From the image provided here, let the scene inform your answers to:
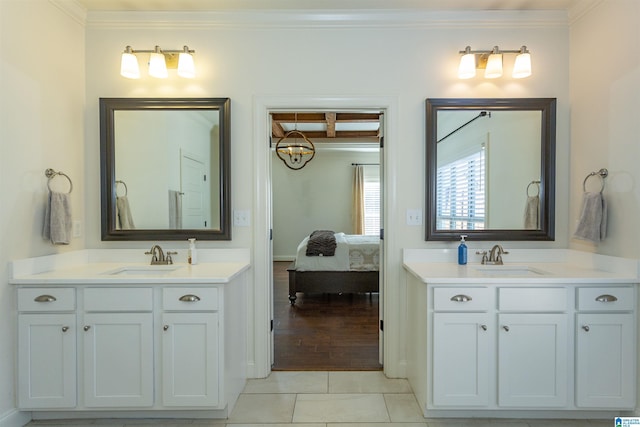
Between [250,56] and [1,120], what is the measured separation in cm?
157

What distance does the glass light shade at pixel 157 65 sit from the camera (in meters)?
2.43

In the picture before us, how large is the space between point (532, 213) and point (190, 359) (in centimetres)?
255

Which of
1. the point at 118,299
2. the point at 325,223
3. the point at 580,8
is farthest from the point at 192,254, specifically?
the point at 325,223

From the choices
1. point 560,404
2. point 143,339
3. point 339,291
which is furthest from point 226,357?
point 339,291

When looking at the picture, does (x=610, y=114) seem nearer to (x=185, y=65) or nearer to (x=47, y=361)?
(x=185, y=65)

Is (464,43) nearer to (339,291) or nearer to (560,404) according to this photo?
(560,404)

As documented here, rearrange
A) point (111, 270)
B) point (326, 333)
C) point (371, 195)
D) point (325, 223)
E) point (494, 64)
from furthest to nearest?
point (325, 223), point (371, 195), point (326, 333), point (494, 64), point (111, 270)

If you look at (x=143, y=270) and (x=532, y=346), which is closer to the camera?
(x=532, y=346)

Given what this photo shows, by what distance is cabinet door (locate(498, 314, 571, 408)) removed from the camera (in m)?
2.03

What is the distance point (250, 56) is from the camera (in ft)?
8.54

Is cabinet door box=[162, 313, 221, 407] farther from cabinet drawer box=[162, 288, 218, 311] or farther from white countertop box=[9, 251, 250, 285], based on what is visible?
white countertop box=[9, 251, 250, 285]

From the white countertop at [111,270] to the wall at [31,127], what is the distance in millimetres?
76

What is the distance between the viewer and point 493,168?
262 centimetres

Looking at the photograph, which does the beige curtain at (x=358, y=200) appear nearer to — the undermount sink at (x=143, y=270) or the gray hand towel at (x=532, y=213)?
the gray hand towel at (x=532, y=213)
